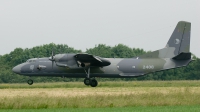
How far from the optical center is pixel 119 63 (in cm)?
4119

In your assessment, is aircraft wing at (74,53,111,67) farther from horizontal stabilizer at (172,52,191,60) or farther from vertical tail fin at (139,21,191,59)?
horizontal stabilizer at (172,52,191,60)

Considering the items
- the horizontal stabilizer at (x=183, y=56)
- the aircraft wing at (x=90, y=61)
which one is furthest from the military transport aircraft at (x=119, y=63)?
the horizontal stabilizer at (x=183, y=56)

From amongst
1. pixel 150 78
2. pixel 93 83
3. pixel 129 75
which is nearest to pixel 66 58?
pixel 93 83

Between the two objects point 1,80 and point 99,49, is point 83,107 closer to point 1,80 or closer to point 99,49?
point 1,80

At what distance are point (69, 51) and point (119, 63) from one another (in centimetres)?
2779

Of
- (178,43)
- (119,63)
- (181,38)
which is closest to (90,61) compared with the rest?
(119,63)

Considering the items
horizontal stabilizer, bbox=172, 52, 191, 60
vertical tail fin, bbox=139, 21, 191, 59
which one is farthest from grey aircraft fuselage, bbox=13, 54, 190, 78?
vertical tail fin, bbox=139, 21, 191, 59

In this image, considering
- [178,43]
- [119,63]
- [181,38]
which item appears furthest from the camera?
[119,63]

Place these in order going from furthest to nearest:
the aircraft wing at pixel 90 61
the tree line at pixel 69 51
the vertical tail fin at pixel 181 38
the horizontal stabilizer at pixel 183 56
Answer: the tree line at pixel 69 51
the vertical tail fin at pixel 181 38
the aircraft wing at pixel 90 61
the horizontal stabilizer at pixel 183 56

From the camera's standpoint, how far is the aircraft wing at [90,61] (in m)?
40.0

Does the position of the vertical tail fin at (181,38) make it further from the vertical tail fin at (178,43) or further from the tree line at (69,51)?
the tree line at (69,51)

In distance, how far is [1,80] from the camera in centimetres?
5884

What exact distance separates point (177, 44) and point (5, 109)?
69.3 feet

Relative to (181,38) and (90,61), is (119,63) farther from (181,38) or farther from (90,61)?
(181,38)
